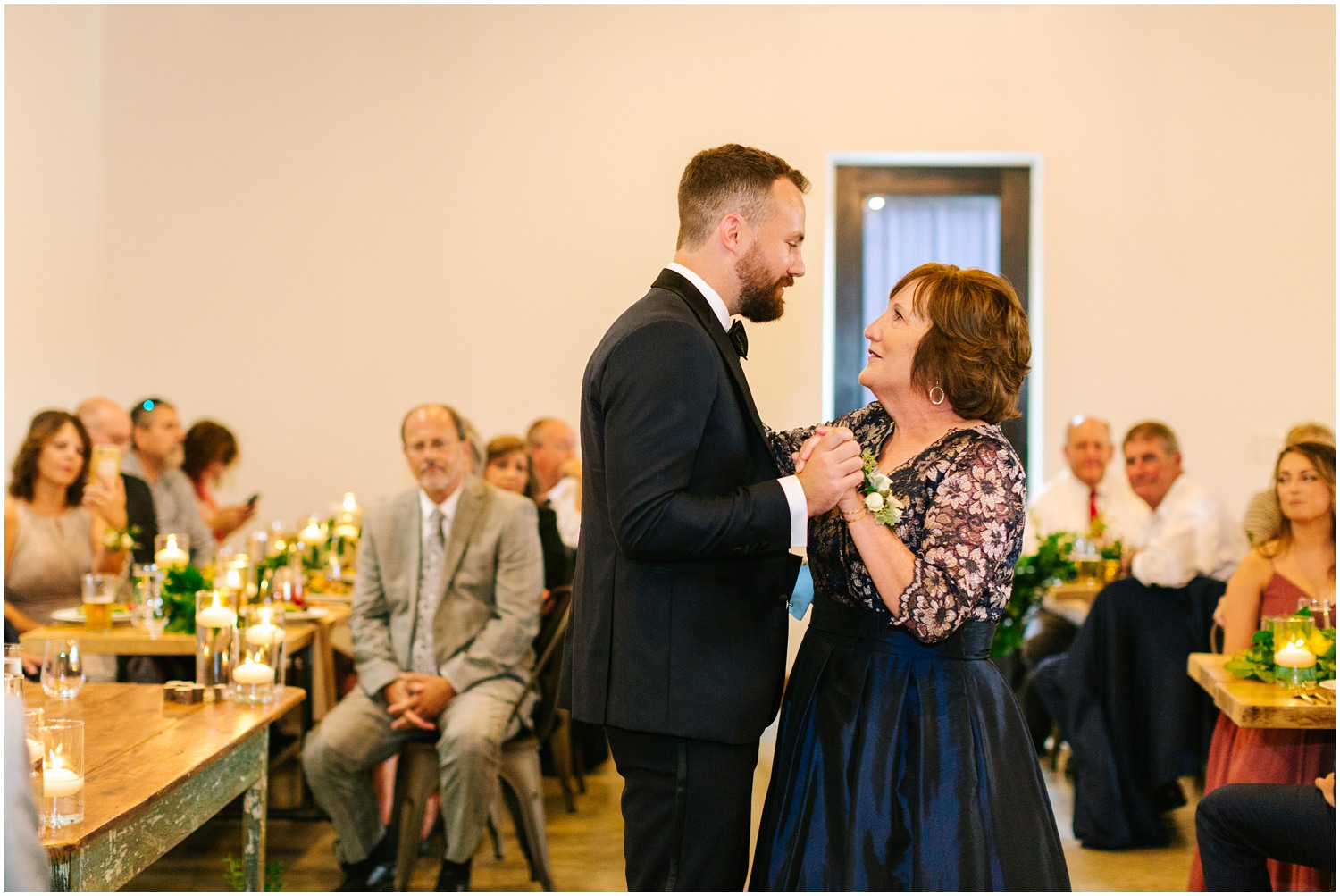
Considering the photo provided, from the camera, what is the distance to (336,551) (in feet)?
18.9

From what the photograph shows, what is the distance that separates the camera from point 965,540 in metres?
2.14

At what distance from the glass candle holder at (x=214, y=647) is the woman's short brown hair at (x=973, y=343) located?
Answer: 74.4 inches

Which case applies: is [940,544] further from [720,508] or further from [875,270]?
[875,270]

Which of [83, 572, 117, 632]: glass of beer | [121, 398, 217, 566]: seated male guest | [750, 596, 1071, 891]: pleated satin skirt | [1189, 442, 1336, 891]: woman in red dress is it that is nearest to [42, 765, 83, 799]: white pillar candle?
[750, 596, 1071, 891]: pleated satin skirt

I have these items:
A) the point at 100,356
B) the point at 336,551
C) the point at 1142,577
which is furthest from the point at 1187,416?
the point at 100,356

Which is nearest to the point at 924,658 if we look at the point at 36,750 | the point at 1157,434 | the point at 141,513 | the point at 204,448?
the point at 36,750

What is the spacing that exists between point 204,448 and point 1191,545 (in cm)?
476

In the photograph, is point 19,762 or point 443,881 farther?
point 443,881

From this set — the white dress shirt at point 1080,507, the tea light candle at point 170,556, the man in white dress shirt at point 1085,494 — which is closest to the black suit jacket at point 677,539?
the tea light candle at point 170,556

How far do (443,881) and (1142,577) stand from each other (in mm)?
2617

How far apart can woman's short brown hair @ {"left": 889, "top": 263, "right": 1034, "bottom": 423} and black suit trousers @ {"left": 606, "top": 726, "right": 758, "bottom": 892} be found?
750 millimetres

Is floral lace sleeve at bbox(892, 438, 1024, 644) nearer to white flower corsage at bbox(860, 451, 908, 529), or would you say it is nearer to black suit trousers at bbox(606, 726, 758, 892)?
white flower corsage at bbox(860, 451, 908, 529)

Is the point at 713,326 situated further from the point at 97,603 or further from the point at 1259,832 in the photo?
the point at 97,603

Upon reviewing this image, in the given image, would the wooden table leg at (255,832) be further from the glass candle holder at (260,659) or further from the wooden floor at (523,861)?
the wooden floor at (523,861)
